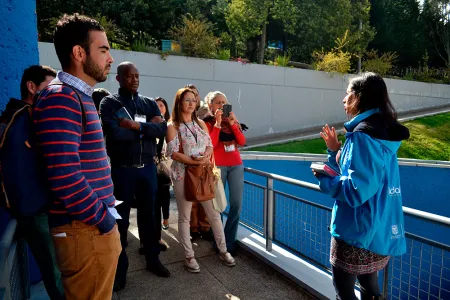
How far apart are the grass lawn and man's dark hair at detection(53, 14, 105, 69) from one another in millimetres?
10820

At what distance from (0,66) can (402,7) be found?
30.2m

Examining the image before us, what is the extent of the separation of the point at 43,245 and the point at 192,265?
1.79m

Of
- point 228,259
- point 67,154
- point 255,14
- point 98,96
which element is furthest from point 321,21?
point 67,154

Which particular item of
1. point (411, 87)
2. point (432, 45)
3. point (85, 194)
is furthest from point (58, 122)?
point (432, 45)

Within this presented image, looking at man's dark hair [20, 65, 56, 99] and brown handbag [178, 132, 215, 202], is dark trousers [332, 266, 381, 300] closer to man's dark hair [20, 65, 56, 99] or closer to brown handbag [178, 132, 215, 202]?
brown handbag [178, 132, 215, 202]

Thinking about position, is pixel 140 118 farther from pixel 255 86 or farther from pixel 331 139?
pixel 255 86

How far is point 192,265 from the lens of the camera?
3.84 m

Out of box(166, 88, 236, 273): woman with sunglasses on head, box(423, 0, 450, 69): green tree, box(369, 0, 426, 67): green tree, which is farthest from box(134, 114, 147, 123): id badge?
box(423, 0, 450, 69): green tree

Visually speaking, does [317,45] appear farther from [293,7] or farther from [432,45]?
[432,45]

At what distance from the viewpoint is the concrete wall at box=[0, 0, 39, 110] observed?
2.97 metres

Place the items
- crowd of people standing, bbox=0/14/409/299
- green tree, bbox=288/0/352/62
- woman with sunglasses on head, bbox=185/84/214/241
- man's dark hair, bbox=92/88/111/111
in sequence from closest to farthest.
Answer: crowd of people standing, bbox=0/14/409/299 < man's dark hair, bbox=92/88/111/111 < woman with sunglasses on head, bbox=185/84/214/241 < green tree, bbox=288/0/352/62

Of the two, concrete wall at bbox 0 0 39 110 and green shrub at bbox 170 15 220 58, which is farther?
green shrub at bbox 170 15 220 58

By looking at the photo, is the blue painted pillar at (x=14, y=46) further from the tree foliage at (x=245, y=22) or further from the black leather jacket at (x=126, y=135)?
the tree foliage at (x=245, y=22)

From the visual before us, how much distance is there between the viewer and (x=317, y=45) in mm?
19547
